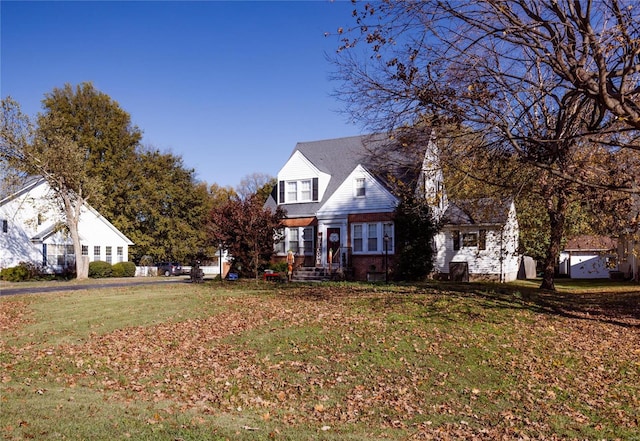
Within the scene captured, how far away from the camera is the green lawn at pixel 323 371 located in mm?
6742

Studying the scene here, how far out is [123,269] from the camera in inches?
1590

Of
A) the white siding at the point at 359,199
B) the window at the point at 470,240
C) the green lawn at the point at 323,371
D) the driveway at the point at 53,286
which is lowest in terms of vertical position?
the green lawn at the point at 323,371

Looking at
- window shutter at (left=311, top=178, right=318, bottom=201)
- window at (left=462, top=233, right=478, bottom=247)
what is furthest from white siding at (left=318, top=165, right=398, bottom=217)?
window at (left=462, top=233, right=478, bottom=247)

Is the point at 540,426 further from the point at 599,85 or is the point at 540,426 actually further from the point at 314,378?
the point at 599,85

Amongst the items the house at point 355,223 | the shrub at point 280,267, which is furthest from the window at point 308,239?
the shrub at point 280,267

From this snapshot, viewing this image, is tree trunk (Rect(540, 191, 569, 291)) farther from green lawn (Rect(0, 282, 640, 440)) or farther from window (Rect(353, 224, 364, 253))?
window (Rect(353, 224, 364, 253))

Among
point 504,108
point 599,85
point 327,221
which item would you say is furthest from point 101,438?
point 327,221

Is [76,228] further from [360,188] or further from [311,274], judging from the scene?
[360,188]

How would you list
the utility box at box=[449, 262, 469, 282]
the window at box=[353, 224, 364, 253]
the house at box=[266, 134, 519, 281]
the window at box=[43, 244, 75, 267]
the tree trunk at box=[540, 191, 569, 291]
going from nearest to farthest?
the tree trunk at box=[540, 191, 569, 291]
the utility box at box=[449, 262, 469, 282]
the house at box=[266, 134, 519, 281]
the window at box=[353, 224, 364, 253]
the window at box=[43, 244, 75, 267]

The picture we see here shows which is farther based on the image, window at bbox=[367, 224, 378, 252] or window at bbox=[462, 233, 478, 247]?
window at bbox=[462, 233, 478, 247]

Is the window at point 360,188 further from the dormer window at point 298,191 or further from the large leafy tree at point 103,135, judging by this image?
the large leafy tree at point 103,135

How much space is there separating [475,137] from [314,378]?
7.20 meters

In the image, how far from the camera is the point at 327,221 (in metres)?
29.4

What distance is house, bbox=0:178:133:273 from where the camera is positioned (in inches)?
1404
